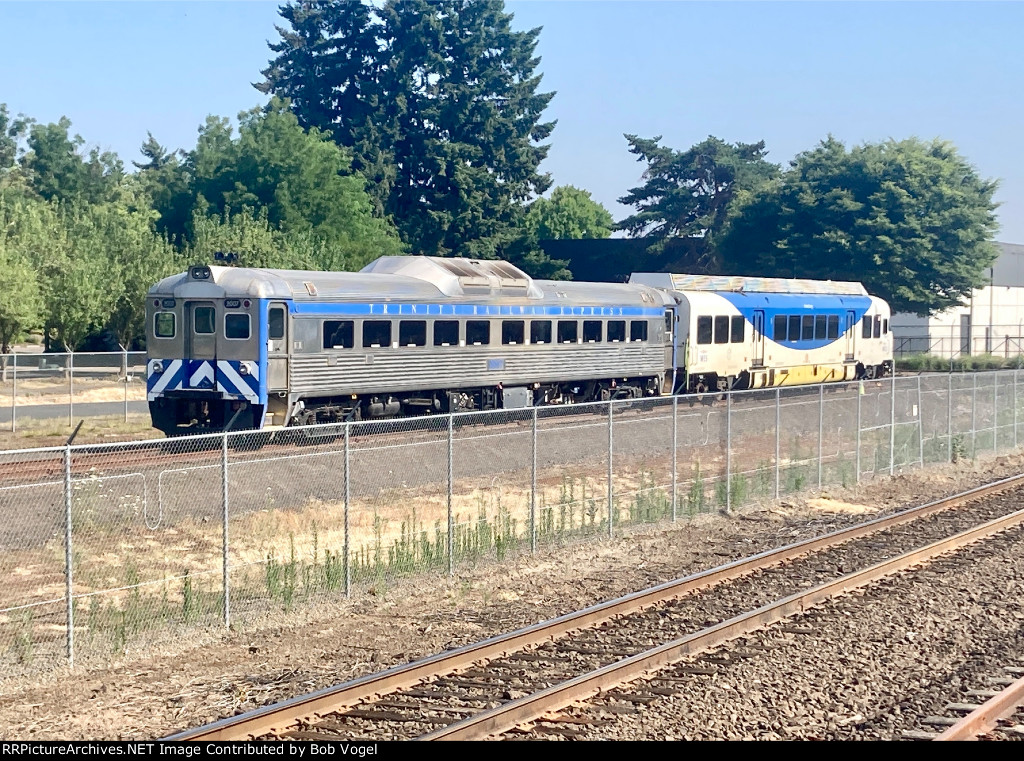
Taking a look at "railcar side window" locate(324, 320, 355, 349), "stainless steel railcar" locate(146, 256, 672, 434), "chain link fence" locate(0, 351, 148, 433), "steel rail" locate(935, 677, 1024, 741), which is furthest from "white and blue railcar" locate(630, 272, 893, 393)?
"steel rail" locate(935, 677, 1024, 741)

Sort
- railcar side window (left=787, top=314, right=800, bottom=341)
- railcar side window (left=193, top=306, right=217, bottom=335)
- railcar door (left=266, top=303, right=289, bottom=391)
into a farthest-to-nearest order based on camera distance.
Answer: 1. railcar side window (left=787, top=314, right=800, bottom=341)
2. railcar side window (left=193, top=306, right=217, bottom=335)
3. railcar door (left=266, top=303, right=289, bottom=391)

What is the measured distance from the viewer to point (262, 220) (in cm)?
5275

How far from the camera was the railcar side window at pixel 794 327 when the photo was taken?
3662 cm

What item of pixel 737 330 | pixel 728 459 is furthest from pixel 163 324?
pixel 737 330

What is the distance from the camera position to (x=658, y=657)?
10.6 meters

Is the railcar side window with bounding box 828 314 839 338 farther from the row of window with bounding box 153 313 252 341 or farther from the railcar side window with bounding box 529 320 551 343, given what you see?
the row of window with bounding box 153 313 252 341

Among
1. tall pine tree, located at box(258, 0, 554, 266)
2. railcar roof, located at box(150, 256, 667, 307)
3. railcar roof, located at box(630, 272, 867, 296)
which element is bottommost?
railcar roof, located at box(150, 256, 667, 307)

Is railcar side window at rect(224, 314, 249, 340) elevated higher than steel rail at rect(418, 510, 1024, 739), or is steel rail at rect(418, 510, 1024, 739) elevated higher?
railcar side window at rect(224, 314, 249, 340)

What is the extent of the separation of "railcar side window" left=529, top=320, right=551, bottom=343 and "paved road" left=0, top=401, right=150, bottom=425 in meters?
9.57

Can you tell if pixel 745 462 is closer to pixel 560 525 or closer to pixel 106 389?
pixel 560 525

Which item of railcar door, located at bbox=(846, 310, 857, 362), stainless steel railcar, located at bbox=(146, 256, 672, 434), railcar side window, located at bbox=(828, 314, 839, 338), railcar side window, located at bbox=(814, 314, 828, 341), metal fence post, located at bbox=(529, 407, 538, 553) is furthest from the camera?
railcar door, located at bbox=(846, 310, 857, 362)

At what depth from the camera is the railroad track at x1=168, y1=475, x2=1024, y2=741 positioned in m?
8.79

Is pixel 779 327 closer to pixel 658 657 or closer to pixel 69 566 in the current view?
pixel 658 657

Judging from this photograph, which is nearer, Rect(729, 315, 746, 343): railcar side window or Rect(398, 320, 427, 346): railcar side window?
Rect(398, 320, 427, 346): railcar side window
